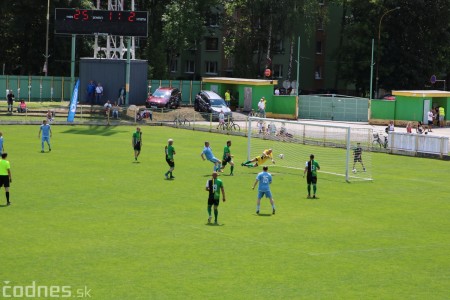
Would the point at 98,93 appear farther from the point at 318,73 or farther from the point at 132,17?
the point at 318,73

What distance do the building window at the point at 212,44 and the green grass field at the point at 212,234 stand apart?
221 ft

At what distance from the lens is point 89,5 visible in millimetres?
92500

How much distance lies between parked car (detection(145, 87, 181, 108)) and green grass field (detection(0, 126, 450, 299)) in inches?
1096

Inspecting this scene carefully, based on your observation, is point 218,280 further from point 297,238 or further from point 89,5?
point 89,5

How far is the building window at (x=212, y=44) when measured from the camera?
367 ft

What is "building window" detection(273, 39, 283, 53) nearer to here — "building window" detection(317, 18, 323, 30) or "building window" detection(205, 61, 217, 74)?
"building window" detection(317, 18, 323, 30)

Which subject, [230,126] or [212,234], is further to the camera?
[230,126]

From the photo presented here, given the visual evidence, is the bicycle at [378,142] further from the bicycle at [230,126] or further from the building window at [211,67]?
the building window at [211,67]

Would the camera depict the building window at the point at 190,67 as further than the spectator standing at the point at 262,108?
Yes

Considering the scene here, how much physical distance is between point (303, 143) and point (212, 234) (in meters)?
29.5

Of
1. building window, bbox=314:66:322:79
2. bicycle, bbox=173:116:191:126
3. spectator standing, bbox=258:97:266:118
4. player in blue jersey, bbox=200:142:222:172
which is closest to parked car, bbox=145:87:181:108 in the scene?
bicycle, bbox=173:116:191:126

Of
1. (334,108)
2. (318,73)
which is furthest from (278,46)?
(334,108)

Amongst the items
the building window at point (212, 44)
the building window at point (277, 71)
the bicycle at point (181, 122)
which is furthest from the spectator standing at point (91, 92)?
the building window at point (212, 44)

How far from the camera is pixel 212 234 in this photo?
1073 inches
